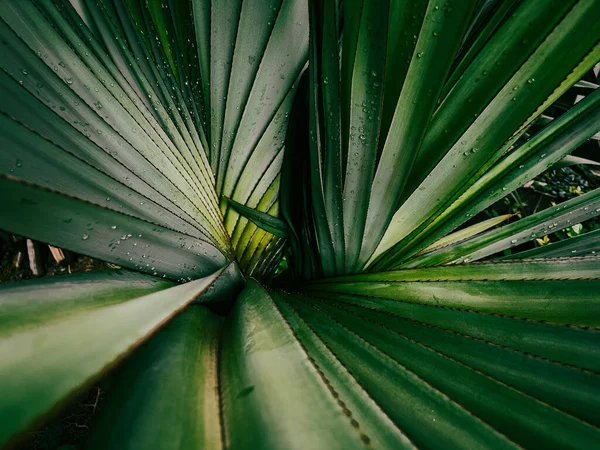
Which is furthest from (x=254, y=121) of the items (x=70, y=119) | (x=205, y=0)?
(x=70, y=119)

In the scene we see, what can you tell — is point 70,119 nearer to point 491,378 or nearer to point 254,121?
point 254,121

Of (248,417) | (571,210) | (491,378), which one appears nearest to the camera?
(248,417)

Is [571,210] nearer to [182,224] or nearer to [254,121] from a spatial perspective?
[254,121]

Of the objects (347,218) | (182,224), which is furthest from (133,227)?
(347,218)

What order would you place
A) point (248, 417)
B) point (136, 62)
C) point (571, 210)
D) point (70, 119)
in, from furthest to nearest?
1. point (571, 210)
2. point (136, 62)
3. point (70, 119)
4. point (248, 417)

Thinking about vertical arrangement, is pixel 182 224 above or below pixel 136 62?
below

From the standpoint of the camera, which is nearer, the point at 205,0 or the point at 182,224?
the point at 182,224

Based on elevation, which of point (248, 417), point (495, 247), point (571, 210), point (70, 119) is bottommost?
point (248, 417)
